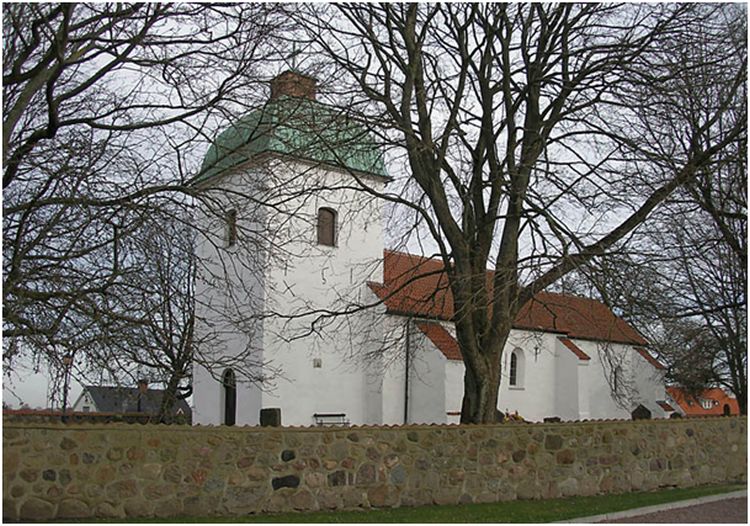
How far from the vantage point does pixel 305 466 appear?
1038 cm

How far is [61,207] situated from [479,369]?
7300 mm

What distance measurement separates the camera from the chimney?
1203cm

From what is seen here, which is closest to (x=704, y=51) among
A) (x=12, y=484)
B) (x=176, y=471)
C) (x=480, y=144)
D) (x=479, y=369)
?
(x=480, y=144)

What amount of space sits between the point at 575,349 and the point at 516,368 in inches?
124

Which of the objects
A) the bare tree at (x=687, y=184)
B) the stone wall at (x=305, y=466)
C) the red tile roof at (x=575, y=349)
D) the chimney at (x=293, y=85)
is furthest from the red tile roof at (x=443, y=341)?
the chimney at (x=293, y=85)

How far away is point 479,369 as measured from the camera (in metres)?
13.9

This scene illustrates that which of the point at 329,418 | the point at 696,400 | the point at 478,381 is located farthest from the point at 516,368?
the point at 478,381

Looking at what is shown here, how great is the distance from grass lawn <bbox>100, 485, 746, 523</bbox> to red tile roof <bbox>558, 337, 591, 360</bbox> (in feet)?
69.9

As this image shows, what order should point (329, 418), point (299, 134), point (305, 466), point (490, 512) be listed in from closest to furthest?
point (305, 466), point (490, 512), point (299, 134), point (329, 418)

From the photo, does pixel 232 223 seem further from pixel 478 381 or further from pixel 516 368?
pixel 516 368

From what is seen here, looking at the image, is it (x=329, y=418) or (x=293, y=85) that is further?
(x=329, y=418)

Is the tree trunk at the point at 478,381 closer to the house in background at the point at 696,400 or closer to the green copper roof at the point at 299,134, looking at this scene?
the green copper roof at the point at 299,134

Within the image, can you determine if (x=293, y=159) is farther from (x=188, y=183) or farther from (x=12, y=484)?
(x=12, y=484)

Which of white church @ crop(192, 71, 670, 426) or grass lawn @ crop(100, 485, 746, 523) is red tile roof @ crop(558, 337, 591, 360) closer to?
white church @ crop(192, 71, 670, 426)
